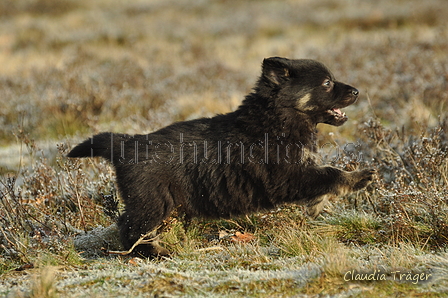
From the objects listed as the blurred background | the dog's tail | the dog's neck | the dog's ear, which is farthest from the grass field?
the dog's ear

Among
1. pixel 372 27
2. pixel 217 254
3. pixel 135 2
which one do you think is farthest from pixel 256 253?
pixel 135 2

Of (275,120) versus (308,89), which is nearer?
(275,120)

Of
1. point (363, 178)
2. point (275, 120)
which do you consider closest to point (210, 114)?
point (275, 120)

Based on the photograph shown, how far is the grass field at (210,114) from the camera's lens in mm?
3062

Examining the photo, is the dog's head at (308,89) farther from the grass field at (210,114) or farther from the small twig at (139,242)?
the small twig at (139,242)

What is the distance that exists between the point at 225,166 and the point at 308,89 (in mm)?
1039

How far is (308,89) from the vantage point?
13.2ft

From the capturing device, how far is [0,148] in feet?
26.1

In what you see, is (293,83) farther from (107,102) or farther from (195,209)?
(107,102)

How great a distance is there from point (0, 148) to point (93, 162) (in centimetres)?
355

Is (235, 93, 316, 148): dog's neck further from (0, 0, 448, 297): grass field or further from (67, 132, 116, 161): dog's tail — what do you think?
(67, 132, 116, 161): dog's tail

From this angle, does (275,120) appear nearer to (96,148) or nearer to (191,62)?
(96,148)

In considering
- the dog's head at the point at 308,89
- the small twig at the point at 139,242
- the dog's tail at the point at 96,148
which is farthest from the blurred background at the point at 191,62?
the small twig at the point at 139,242

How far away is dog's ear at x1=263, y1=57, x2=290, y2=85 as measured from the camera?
3.92 m
